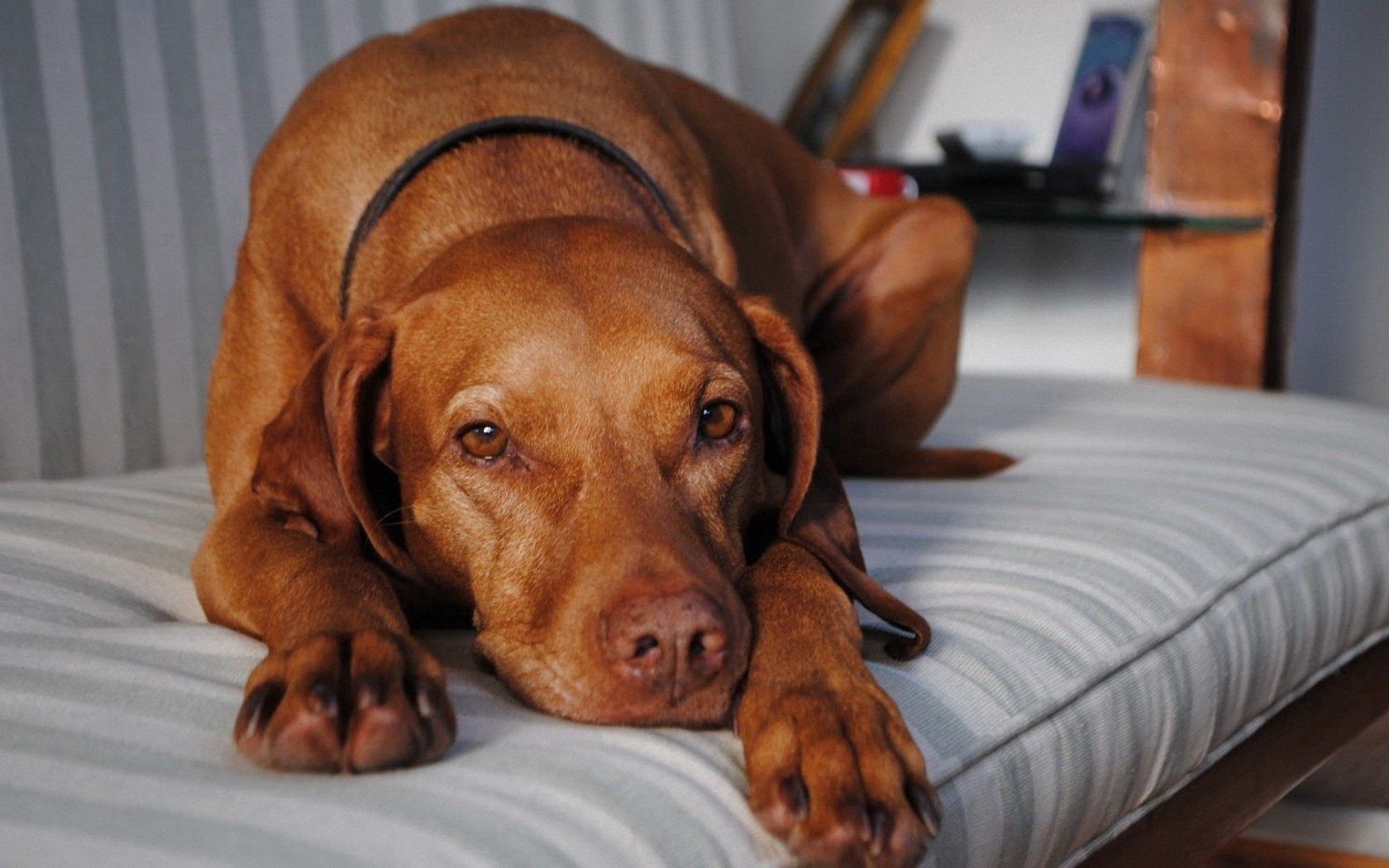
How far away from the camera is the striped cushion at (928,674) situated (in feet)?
3.74

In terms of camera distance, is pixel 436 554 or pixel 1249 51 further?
pixel 1249 51

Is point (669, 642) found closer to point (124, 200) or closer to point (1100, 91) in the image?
point (124, 200)

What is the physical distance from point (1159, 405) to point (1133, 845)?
1586 millimetres

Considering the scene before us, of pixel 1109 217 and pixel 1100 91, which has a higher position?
pixel 1100 91

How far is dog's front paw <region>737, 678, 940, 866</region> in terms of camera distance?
1.21 metres

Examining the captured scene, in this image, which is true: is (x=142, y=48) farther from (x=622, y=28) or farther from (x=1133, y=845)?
(x=1133, y=845)

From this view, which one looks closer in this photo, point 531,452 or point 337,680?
point 337,680

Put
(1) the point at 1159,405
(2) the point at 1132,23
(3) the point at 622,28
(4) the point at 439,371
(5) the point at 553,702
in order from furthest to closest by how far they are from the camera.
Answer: (2) the point at 1132,23 < (3) the point at 622,28 < (1) the point at 1159,405 < (4) the point at 439,371 < (5) the point at 553,702

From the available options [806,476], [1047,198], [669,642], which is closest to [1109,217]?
[1047,198]

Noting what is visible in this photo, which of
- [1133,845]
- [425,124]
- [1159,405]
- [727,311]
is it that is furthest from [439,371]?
[1159,405]

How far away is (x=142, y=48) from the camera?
277cm

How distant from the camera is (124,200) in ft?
9.05

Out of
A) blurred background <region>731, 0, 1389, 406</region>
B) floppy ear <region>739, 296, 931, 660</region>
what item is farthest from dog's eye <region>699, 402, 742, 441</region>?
blurred background <region>731, 0, 1389, 406</region>

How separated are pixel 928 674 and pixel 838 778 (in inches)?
13.7
